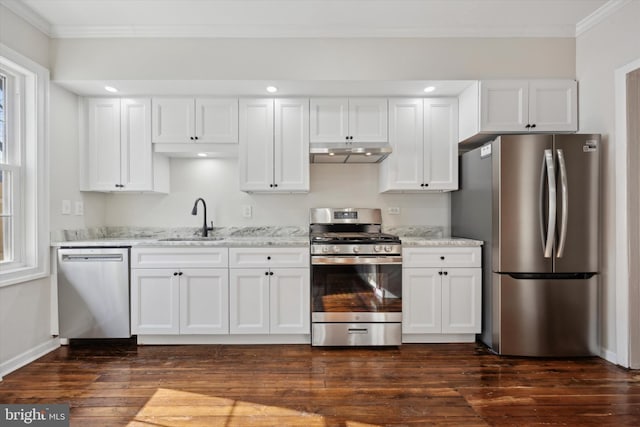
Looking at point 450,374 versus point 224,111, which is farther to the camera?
point 224,111

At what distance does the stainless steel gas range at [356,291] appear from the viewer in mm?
2863

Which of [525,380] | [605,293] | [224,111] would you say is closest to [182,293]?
[224,111]

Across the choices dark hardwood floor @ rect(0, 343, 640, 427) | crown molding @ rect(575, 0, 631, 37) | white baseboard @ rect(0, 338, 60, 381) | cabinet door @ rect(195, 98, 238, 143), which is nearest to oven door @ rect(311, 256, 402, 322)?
dark hardwood floor @ rect(0, 343, 640, 427)

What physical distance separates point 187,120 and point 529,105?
292 centimetres

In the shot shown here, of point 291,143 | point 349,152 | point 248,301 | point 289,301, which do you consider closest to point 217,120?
point 291,143

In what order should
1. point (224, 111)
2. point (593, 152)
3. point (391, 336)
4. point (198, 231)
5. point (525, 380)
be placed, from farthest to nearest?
point (198, 231)
point (224, 111)
point (391, 336)
point (593, 152)
point (525, 380)

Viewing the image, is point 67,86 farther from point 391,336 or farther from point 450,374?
point 450,374

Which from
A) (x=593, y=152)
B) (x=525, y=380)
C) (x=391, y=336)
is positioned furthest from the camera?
(x=391, y=336)

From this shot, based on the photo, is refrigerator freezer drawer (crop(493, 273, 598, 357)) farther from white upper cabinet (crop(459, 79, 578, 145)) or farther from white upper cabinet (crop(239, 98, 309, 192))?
white upper cabinet (crop(239, 98, 309, 192))

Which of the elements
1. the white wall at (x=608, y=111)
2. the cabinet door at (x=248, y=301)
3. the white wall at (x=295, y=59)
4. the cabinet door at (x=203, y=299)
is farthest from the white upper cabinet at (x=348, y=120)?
the white wall at (x=608, y=111)

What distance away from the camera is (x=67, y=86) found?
9.75 feet

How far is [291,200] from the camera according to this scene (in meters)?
3.56

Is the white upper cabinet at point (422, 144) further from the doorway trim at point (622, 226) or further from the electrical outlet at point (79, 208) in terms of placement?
the electrical outlet at point (79, 208)

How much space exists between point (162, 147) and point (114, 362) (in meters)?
1.79
